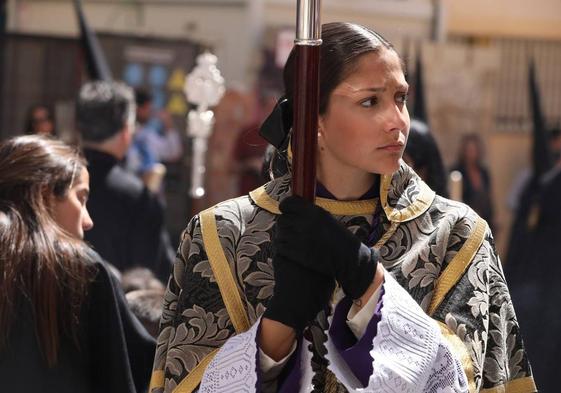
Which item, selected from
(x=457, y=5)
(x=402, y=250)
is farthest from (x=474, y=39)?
(x=402, y=250)

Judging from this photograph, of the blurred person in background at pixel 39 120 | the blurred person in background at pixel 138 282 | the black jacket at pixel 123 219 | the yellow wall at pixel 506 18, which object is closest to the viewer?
the blurred person in background at pixel 138 282

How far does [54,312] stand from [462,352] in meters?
1.07

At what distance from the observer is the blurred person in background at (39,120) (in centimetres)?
1041

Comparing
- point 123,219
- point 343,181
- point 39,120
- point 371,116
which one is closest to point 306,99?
point 371,116

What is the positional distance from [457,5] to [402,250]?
14233 mm

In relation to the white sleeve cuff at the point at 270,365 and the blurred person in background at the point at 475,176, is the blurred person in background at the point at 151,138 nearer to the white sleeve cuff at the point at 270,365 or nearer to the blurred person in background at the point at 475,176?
the blurred person in background at the point at 475,176

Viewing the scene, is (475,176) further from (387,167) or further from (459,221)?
(387,167)

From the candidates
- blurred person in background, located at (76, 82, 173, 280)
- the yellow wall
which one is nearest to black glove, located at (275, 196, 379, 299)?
blurred person in background, located at (76, 82, 173, 280)

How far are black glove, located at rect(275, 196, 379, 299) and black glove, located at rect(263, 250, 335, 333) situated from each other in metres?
0.02

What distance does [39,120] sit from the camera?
10594mm

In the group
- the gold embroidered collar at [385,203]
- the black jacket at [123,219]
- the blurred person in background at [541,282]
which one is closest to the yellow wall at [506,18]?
the blurred person in background at [541,282]

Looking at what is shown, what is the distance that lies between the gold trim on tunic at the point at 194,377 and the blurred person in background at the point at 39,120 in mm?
7659

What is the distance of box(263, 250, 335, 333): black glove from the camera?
257 centimetres

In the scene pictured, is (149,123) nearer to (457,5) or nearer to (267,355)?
(457,5)
